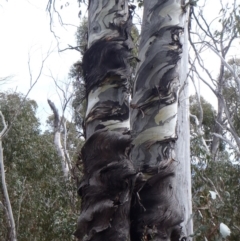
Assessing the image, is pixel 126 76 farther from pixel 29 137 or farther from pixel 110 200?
pixel 29 137

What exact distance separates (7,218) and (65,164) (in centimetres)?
231

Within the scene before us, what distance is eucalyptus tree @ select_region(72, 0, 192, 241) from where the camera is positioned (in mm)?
1528

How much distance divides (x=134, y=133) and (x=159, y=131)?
0.33 feet

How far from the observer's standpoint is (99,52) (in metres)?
1.74

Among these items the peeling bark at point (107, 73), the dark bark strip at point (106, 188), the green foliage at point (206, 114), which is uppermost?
the green foliage at point (206, 114)

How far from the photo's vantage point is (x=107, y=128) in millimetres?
1666

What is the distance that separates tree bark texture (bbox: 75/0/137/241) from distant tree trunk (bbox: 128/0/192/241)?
8 cm

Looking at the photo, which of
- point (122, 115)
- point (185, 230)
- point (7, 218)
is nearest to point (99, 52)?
point (122, 115)

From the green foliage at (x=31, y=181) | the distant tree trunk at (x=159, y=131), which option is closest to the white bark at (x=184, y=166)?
the distant tree trunk at (x=159, y=131)

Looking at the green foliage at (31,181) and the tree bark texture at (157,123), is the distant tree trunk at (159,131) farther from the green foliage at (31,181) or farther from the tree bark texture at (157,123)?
the green foliage at (31,181)

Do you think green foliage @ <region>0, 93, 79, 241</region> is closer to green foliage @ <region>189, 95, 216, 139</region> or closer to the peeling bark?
the peeling bark

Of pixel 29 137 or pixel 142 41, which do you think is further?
pixel 29 137

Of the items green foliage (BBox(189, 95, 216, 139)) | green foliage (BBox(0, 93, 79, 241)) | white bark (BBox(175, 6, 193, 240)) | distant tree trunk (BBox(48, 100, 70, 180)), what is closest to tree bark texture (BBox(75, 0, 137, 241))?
white bark (BBox(175, 6, 193, 240))

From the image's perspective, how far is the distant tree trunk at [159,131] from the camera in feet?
5.25
